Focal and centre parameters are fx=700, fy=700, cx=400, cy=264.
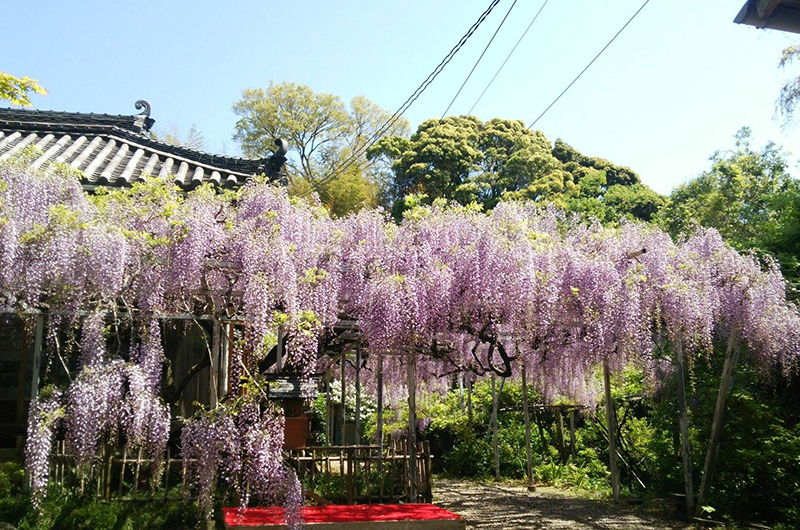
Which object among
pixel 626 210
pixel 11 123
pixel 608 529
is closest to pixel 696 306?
pixel 608 529

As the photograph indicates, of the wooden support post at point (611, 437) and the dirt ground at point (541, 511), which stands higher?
the wooden support post at point (611, 437)

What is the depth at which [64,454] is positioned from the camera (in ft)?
21.9

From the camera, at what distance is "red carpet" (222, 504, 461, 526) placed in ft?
18.1

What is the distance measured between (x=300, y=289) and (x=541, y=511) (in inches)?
180

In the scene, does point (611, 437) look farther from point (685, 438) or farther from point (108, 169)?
point (108, 169)

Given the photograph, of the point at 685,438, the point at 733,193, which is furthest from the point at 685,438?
the point at 733,193

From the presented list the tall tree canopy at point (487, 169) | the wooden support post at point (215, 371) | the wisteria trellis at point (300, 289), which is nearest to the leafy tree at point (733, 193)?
the tall tree canopy at point (487, 169)

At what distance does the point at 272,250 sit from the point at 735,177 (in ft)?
58.2

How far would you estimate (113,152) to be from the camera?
943cm

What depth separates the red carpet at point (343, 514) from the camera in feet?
18.1

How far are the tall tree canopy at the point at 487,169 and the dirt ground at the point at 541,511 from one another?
15439 mm

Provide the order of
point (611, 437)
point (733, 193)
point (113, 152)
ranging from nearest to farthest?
point (611, 437)
point (113, 152)
point (733, 193)

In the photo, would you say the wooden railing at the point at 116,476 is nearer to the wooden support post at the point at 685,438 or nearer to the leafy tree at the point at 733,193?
the wooden support post at the point at 685,438

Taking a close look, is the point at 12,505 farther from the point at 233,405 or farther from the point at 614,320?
the point at 614,320
